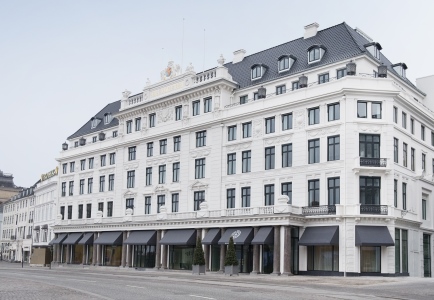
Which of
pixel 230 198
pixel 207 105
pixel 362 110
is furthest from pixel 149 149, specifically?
pixel 362 110

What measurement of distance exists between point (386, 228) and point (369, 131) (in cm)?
813

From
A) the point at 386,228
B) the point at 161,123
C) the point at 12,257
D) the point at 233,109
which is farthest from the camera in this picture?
the point at 12,257

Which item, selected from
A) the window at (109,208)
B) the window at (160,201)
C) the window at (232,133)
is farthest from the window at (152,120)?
the window at (232,133)

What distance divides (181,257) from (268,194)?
41.1ft

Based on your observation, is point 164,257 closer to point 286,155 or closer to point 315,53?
point 286,155

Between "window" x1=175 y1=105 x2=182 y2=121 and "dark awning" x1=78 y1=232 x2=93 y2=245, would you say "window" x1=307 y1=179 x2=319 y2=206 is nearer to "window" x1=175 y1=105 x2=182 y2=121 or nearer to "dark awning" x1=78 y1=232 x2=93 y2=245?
"window" x1=175 y1=105 x2=182 y2=121

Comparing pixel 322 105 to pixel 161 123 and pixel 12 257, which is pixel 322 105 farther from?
pixel 12 257

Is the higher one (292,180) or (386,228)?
(292,180)

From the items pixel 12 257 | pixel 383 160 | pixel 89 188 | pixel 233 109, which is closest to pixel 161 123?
pixel 233 109

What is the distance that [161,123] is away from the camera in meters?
65.2

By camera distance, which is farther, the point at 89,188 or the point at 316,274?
the point at 89,188

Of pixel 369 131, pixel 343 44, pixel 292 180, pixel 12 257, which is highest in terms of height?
pixel 343 44

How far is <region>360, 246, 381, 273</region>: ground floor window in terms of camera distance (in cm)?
4659

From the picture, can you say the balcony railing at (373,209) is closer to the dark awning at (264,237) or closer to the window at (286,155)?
the dark awning at (264,237)
